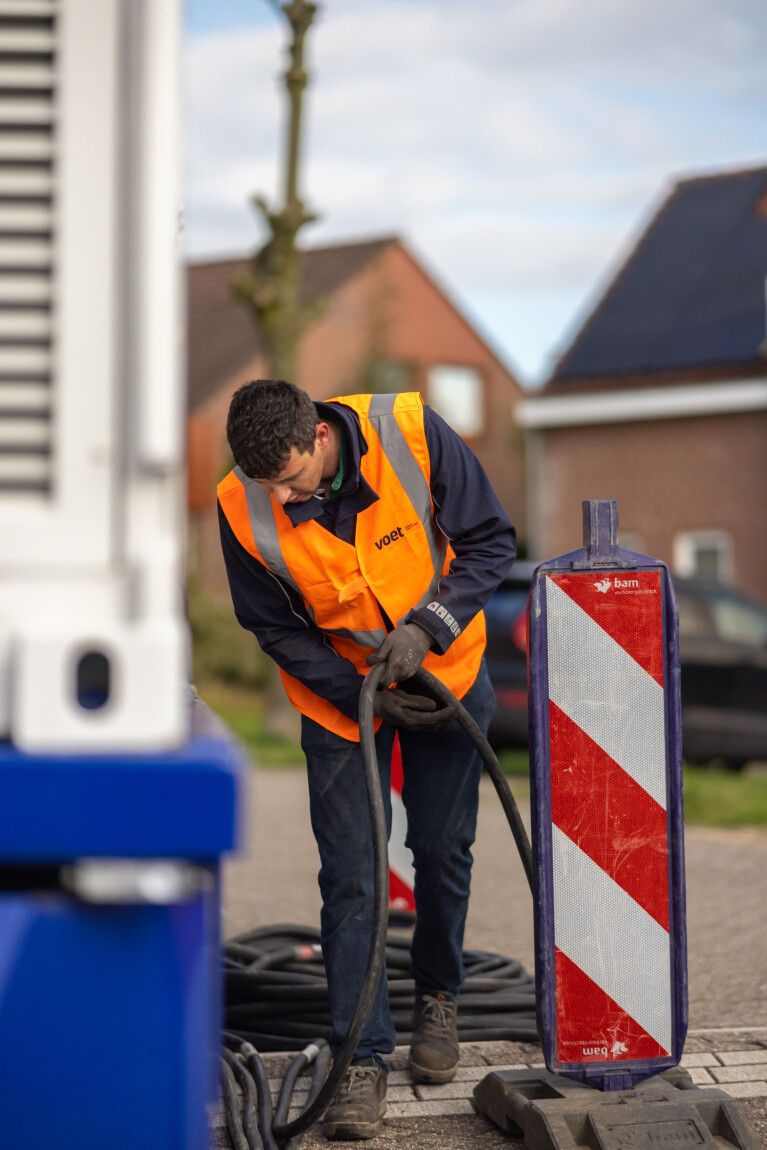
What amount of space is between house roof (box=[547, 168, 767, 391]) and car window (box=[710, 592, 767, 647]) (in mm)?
12206

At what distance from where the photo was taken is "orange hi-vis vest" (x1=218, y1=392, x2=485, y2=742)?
3.78 metres

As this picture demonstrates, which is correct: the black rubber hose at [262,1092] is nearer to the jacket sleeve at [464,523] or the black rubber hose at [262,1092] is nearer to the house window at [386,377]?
the jacket sleeve at [464,523]

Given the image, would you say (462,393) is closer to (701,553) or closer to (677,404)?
(677,404)

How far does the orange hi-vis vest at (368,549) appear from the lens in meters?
3.78

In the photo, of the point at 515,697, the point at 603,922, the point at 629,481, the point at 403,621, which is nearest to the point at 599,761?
the point at 603,922

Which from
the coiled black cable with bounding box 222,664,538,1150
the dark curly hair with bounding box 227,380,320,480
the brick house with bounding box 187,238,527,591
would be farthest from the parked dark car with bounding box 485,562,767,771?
the brick house with bounding box 187,238,527,591

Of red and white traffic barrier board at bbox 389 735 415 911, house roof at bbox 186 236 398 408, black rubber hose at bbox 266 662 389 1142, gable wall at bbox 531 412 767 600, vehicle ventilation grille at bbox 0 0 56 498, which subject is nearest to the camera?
vehicle ventilation grille at bbox 0 0 56 498

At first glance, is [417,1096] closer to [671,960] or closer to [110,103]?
[671,960]

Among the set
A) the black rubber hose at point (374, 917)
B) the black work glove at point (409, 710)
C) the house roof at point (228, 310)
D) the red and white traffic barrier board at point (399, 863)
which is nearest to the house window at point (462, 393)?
the house roof at point (228, 310)

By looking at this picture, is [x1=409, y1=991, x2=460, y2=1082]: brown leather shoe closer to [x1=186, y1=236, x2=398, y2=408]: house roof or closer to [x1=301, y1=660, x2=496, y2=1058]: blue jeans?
[x1=301, y1=660, x2=496, y2=1058]: blue jeans

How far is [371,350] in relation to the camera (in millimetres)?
32406

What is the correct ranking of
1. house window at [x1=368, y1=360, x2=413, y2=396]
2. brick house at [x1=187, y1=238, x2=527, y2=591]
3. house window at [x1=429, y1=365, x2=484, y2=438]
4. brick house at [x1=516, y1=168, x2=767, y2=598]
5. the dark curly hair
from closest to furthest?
the dark curly hair → brick house at [x1=516, y1=168, x2=767, y2=598] → house window at [x1=368, y1=360, x2=413, y2=396] → brick house at [x1=187, y1=238, x2=527, y2=591] → house window at [x1=429, y1=365, x2=484, y2=438]

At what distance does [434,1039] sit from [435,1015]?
0.24 ft

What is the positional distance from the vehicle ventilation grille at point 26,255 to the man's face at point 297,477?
170 centimetres
